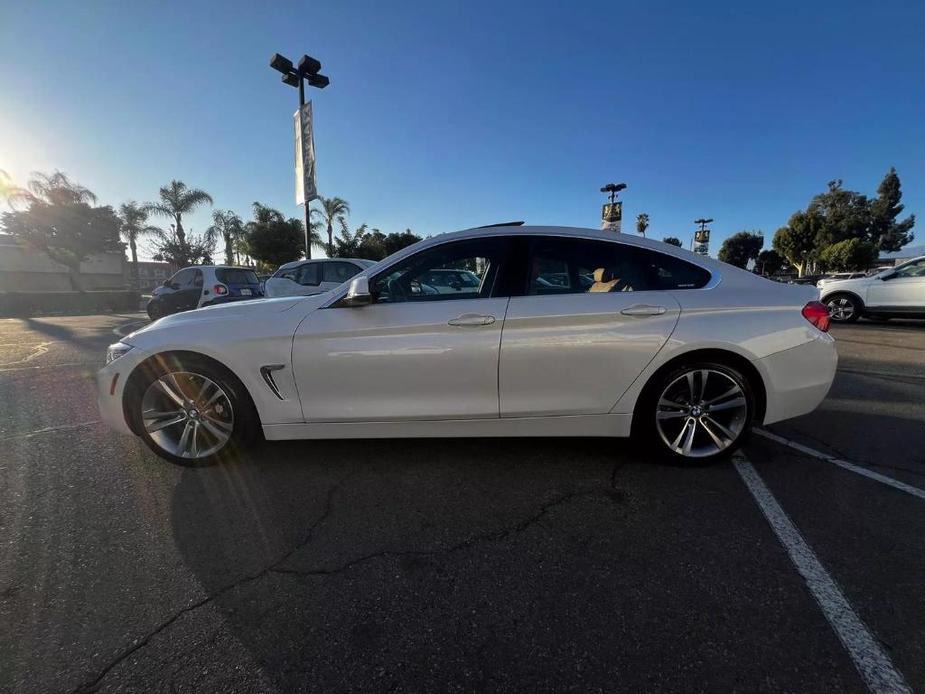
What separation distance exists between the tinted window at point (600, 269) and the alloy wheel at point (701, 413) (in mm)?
651

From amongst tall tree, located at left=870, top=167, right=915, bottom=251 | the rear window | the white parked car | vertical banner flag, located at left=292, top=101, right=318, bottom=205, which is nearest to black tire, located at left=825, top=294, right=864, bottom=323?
the white parked car

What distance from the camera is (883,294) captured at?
9836 millimetres

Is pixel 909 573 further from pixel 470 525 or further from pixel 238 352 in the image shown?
pixel 238 352

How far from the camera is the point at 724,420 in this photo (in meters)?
2.86

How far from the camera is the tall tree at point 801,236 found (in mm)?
48781

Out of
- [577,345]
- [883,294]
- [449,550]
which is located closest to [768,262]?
→ [883,294]

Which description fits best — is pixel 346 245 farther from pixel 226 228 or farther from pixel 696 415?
pixel 696 415

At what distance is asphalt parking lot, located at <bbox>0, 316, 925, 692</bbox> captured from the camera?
1.47m

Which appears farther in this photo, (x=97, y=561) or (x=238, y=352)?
(x=238, y=352)

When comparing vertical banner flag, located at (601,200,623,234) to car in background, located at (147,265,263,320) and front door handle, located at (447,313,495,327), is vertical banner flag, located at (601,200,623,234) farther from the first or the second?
front door handle, located at (447,313,495,327)

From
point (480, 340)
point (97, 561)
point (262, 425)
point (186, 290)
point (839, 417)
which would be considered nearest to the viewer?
point (97, 561)

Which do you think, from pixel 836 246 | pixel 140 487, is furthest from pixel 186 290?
pixel 836 246

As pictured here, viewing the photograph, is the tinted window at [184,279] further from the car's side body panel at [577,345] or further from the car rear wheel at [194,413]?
the car's side body panel at [577,345]

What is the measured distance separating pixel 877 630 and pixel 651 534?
0.84 meters
